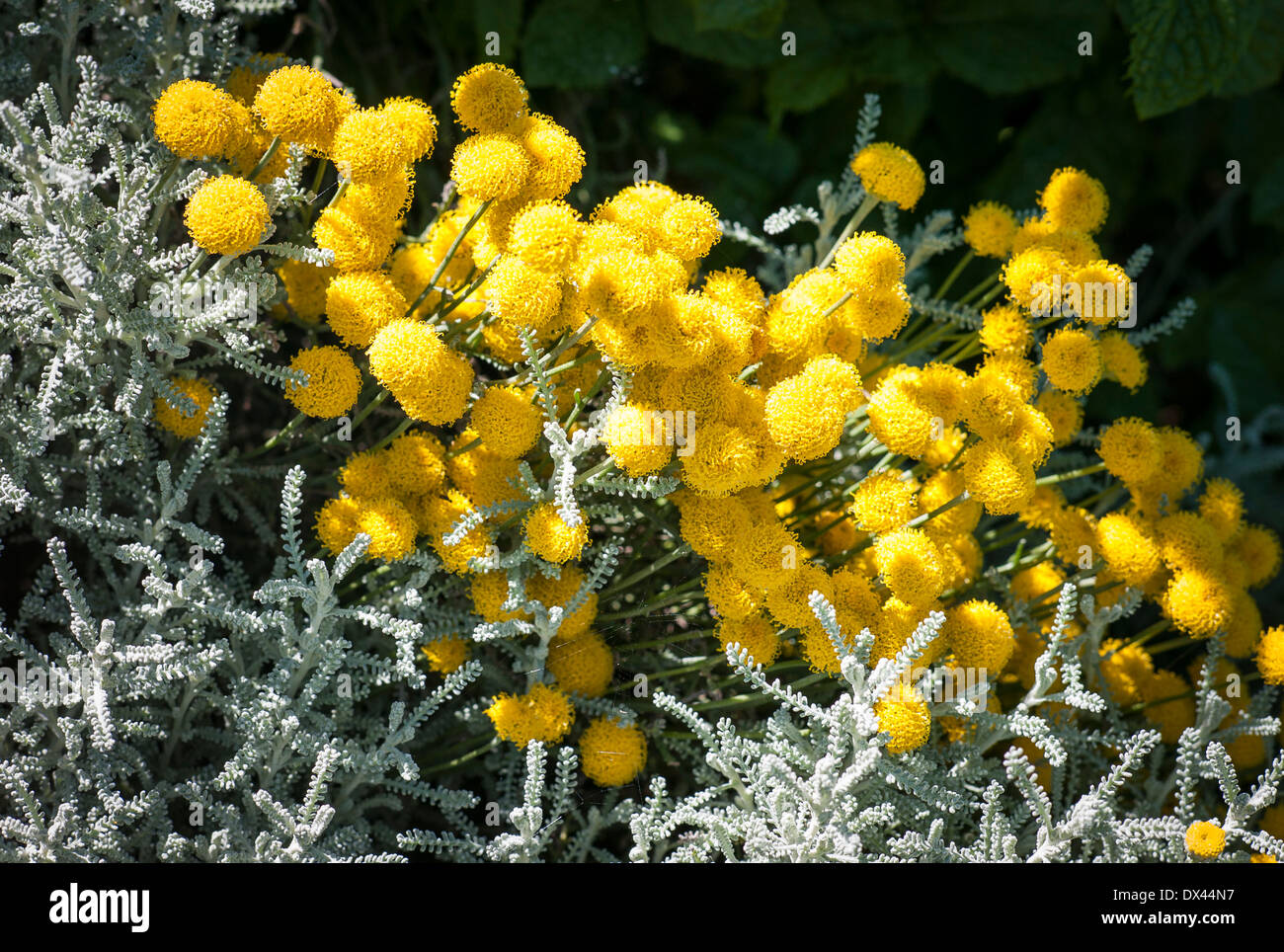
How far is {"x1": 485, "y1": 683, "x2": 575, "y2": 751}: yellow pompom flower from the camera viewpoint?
3.59 ft

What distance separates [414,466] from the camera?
105 cm

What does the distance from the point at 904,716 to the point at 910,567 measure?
0.47ft

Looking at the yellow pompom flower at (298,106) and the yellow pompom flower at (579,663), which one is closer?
the yellow pompom flower at (298,106)

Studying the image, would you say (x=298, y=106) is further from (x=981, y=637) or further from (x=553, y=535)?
(x=981, y=637)

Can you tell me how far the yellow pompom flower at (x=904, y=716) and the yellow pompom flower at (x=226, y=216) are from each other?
0.72 m

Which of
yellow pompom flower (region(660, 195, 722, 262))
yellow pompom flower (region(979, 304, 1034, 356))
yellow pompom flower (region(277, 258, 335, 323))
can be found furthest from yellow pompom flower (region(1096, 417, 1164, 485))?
yellow pompom flower (region(277, 258, 335, 323))

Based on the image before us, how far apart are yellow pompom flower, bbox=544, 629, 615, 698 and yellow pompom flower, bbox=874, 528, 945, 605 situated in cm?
33

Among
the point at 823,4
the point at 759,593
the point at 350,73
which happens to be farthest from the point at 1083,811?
the point at 350,73

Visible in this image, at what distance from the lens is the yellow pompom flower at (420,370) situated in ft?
3.08

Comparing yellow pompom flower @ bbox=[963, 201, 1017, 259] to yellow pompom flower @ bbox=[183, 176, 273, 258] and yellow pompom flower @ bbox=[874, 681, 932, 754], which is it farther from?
yellow pompom flower @ bbox=[183, 176, 273, 258]

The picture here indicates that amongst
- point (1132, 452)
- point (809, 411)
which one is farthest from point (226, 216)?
point (1132, 452)

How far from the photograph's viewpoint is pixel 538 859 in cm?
115

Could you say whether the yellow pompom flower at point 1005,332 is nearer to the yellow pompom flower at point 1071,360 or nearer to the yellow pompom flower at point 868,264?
the yellow pompom flower at point 1071,360

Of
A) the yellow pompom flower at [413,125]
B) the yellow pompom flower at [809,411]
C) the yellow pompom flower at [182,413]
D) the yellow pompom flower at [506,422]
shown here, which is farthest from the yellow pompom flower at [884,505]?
the yellow pompom flower at [182,413]
